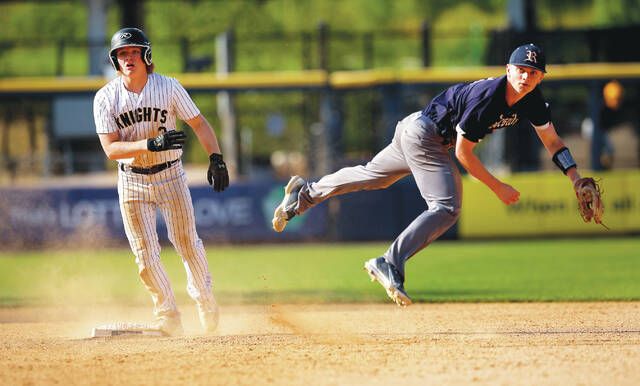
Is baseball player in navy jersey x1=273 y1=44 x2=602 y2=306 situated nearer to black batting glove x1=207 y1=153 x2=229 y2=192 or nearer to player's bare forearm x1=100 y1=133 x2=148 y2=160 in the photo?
black batting glove x1=207 y1=153 x2=229 y2=192

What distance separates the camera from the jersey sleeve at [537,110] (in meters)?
7.09

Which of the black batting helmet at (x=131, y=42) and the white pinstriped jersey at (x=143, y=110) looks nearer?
the black batting helmet at (x=131, y=42)

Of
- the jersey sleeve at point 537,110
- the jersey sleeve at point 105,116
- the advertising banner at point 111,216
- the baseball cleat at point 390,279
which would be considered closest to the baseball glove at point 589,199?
the jersey sleeve at point 537,110

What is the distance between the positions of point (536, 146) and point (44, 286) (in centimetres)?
1073

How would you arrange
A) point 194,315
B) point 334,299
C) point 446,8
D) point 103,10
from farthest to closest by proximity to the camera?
point 446,8
point 103,10
point 334,299
point 194,315

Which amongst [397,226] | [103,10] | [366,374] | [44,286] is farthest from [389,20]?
[366,374]

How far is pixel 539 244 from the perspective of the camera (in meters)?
16.8

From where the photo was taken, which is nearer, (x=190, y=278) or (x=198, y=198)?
(x=190, y=278)

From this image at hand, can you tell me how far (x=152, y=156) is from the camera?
286 inches

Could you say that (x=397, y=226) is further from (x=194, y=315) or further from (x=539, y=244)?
(x=194, y=315)

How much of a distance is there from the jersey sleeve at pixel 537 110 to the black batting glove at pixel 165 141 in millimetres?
2386

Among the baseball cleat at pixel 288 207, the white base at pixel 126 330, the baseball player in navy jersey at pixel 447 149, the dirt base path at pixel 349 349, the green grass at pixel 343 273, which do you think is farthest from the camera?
the green grass at pixel 343 273

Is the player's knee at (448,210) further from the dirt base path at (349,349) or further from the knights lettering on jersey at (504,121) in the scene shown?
the dirt base path at (349,349)

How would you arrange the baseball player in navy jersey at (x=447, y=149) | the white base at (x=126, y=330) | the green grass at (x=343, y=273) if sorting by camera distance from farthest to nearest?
the green grass at (x=343, y=273)
the white base at (x=126, y=330)
the baseball player in navy jersey at (x=447, y=149)
